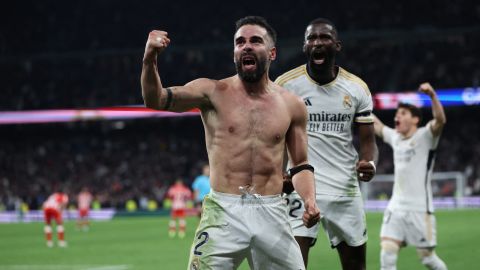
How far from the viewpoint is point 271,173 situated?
4988 millimetres

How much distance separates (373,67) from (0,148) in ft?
77.6

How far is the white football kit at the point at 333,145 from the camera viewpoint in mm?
6629

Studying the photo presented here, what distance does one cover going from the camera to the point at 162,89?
4.55m

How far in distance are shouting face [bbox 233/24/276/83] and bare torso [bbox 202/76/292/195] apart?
0.16 meters

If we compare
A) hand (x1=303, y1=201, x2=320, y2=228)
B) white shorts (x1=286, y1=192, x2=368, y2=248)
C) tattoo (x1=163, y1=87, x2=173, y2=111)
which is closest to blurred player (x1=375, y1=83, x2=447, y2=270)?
white shorts (x1=286, y1=192, x2=368, y2=248)

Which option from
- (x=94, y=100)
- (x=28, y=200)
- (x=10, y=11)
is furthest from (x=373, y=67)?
(x=10, y=11)

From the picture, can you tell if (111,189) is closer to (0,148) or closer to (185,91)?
(0,148)

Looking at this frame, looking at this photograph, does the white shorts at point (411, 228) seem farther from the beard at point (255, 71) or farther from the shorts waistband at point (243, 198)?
the beard at point (255, 71)

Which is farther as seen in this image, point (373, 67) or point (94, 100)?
point (94, 100)

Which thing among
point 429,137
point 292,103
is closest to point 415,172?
point 429,137

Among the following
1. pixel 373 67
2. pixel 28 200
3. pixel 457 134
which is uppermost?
pixel 373 67

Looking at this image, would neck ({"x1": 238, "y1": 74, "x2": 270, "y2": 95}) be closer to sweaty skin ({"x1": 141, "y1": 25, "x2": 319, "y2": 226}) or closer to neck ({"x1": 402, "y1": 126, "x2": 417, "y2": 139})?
sweaty skin ({"x1": 141, "y1": 25, "x2": 319, "y2": 226})

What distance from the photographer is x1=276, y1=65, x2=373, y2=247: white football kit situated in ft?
21.7

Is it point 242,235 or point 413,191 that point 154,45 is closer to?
point 242,235
